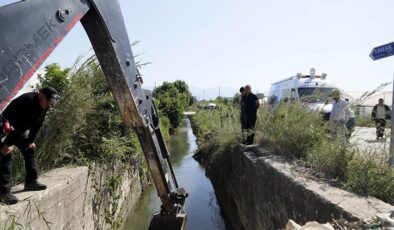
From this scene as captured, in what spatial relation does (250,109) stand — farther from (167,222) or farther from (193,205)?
(167,222)

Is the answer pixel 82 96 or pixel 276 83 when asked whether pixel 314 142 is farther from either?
pixel 276 83

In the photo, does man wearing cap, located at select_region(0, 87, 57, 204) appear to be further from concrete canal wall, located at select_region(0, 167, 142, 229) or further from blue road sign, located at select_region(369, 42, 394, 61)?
blue road sign, located at select_region(369, 42, 394, 61)

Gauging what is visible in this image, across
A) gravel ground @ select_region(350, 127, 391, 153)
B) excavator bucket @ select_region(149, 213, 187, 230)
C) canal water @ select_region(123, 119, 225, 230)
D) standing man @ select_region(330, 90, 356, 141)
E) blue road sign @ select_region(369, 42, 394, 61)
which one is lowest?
canal water @ select_region(123, 119, 225, 230)

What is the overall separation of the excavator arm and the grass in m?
2.12

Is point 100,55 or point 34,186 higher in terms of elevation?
point 100,55

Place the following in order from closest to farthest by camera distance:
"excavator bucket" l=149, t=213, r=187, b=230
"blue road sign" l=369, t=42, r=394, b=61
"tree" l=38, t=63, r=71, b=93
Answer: "excavator bucket" l=149, t=213, r=187, b=230
"blue road sign" l=369, t=42, r=394, b=61
"tree" l=38, t=63, r=71, b=93

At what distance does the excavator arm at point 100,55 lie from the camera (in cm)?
201

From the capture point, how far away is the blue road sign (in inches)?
231

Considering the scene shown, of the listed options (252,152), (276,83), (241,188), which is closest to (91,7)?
(252,152)

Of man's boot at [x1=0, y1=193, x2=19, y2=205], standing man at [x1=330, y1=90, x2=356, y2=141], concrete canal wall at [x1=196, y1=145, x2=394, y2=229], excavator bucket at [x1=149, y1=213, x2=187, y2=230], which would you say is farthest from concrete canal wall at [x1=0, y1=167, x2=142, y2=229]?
standing man at [x1=330, y1=90, x2=356, y2=141]

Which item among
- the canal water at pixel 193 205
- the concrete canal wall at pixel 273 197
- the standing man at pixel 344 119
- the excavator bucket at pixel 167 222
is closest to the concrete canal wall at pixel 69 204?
the canal water at pixel 193 205

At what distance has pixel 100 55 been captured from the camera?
3.67m

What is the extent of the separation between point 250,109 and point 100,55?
19.7ft

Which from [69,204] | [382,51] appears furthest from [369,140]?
[69,204]
